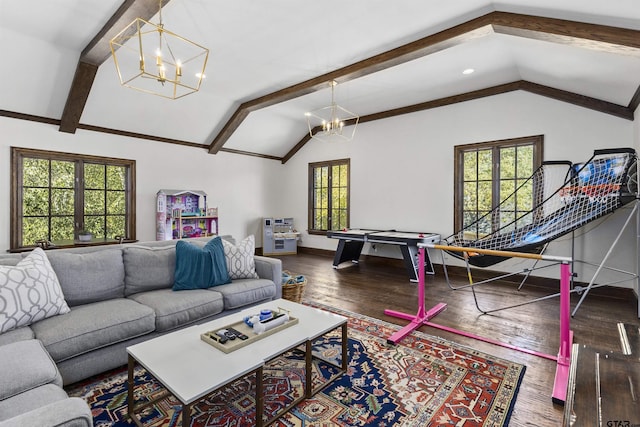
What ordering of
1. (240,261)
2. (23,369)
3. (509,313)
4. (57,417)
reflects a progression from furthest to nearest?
(509,313) < (240,261) < (23,369) < (57,417)

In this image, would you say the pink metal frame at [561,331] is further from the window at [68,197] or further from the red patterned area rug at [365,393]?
the window at [68,197]

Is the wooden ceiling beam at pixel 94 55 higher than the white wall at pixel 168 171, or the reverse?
the wooden ceiling beam at pixel 94 55

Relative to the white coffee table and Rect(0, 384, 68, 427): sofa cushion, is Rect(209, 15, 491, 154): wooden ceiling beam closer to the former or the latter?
the white coffee table

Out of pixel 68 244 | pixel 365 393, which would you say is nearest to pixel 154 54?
pixel 68 244

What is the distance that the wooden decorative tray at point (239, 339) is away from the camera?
1732 millimetres

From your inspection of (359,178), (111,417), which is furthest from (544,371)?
(359,178)

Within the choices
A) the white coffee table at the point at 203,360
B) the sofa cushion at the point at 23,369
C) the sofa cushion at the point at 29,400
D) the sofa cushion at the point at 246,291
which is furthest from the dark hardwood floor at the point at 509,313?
the sofa cushion at the point at 23,369

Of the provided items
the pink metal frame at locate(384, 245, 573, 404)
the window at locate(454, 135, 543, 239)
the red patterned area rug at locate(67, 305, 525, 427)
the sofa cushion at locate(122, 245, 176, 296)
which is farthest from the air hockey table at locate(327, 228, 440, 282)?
the sofa cushion at locate(122, 245, 176, 296)

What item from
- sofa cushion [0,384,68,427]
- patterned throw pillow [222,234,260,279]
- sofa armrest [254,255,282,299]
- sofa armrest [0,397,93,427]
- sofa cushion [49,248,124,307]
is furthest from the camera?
sofa armrest [254,255,282,299]

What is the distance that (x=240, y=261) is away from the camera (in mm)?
3143

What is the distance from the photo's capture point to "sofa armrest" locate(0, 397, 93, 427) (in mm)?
929

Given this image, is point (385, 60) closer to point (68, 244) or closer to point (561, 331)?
point (561, 331)

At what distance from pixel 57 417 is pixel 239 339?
3.02 feet

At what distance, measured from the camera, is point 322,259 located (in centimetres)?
689
